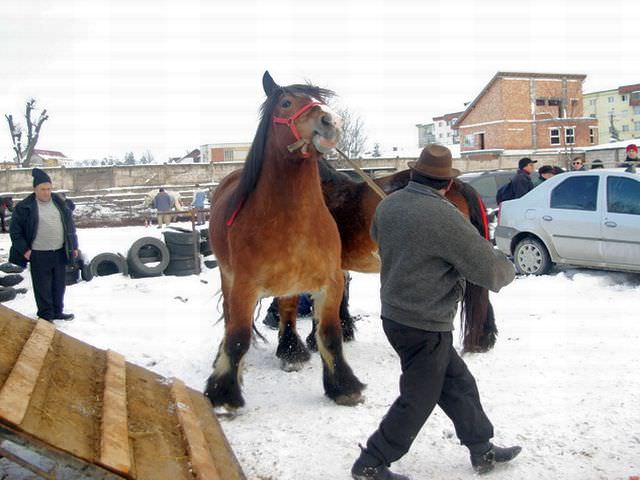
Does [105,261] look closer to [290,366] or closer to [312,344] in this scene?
[312,344]

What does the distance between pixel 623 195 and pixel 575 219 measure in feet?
2.48

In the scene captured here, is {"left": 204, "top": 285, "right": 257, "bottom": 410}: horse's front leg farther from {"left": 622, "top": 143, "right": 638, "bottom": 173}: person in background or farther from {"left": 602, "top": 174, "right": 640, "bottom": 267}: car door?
{"left": 622, "top": 143, "right": 638, "bottom": 173}: person in background

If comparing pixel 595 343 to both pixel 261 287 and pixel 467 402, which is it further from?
pixel 261 287

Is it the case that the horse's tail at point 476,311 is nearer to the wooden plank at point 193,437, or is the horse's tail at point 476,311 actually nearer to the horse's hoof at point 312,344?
the horse's hoof at point 312,344

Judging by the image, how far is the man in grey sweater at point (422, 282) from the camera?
306 cm

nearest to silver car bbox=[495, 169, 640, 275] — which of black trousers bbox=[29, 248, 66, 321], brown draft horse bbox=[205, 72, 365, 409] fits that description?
brown draft horse bbox=[205, 72, 365, 409]

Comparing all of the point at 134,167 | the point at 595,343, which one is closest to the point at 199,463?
the point at 595,343

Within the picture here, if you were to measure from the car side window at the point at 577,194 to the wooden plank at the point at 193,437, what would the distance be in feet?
23.7

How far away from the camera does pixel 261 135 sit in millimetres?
4812

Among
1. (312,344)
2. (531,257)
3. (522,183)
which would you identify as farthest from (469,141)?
(312,344)

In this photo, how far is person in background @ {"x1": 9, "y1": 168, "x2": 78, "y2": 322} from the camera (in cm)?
702

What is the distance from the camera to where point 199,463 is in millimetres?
3104

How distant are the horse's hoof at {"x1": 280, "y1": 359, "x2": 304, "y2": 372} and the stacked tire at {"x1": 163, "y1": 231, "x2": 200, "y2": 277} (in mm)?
5793

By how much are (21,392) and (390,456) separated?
1.94 metres
